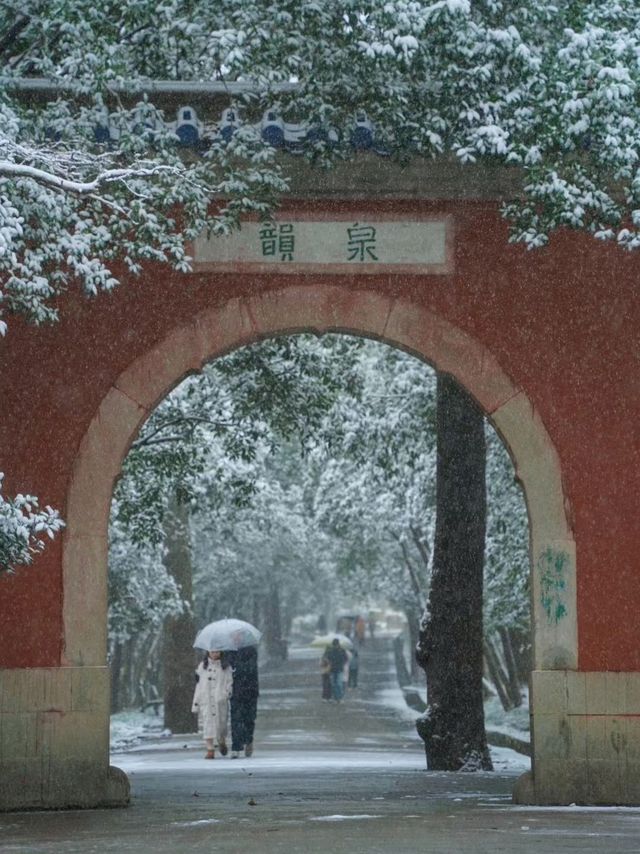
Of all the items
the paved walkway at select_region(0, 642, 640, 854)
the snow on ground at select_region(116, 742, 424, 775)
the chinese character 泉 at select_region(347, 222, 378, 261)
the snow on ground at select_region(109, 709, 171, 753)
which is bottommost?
the paved walkway at select_region(0, 642, 640, 854)

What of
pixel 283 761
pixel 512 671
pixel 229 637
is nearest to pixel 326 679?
pixel 512 671

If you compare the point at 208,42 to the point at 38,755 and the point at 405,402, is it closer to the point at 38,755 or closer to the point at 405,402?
the point at 38,755

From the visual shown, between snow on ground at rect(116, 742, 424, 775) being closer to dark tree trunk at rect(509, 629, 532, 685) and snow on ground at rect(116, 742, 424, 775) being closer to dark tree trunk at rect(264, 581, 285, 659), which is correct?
dark tree trunk at rect(509, 629, 532, 685)

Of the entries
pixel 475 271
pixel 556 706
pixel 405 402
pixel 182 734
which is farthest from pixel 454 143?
pixel 182 734

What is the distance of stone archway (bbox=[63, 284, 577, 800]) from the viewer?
11.2m

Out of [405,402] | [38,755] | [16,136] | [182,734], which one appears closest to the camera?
[16,136]

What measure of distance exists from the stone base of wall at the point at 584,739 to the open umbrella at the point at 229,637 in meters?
6.95

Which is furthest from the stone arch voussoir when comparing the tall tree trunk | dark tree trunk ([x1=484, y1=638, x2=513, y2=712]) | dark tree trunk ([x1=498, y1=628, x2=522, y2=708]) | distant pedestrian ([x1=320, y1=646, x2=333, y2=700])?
distant pedestrian ([x1=320, y1=646, x2=333, y2=700])

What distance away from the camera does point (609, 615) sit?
1127cm

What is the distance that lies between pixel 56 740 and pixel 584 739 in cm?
338

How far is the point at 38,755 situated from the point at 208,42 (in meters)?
4.64

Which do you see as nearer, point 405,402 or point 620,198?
point 620,198

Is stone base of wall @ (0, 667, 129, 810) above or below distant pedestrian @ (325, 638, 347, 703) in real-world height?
below

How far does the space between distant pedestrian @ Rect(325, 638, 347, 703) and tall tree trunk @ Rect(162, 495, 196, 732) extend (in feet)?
32.4
